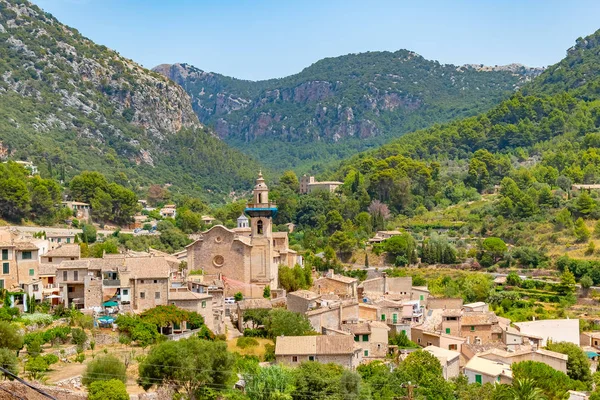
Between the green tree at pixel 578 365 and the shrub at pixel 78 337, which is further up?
the shrub at pixel 78 337

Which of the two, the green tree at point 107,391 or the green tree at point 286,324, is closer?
the green tree at point 107,391

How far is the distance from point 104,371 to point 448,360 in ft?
43.0

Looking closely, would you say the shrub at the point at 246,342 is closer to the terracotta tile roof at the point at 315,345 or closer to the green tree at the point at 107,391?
the terracotta tile roof at the point at 315,345

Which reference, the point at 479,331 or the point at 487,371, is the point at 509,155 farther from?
the point at 487,371

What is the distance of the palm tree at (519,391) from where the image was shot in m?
25.2

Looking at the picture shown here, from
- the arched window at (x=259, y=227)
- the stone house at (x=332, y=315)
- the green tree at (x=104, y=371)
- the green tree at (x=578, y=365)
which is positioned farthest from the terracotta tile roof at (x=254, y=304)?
the green tree at (x=578, y=365)

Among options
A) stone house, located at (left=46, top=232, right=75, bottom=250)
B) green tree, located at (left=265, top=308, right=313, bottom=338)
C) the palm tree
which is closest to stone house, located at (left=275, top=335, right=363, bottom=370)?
green tree, located at (left=265, top=308, right=313, bottom=338)

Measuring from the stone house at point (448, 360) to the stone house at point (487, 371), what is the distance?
477 mm

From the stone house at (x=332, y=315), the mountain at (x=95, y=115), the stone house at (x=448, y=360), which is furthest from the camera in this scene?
the mountain at (x=95, y=115)

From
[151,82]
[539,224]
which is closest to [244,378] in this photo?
[539,224]

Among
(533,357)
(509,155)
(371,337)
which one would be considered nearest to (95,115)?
(509,155)

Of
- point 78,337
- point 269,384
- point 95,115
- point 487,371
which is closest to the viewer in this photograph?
A: point 269,384

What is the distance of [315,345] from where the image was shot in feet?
93.7

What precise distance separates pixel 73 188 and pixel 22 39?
4278 cm
